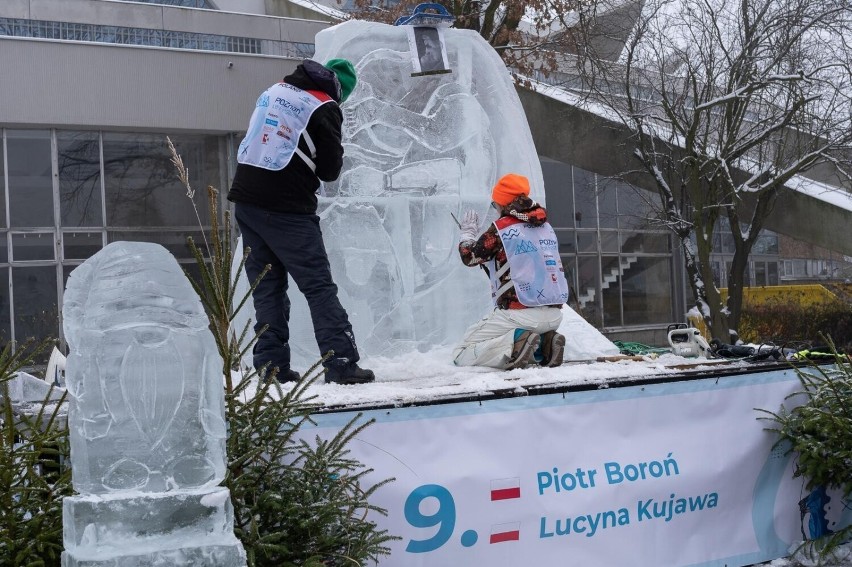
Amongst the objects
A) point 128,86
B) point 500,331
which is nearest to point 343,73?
point 500,331

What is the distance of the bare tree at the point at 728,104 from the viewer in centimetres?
1247

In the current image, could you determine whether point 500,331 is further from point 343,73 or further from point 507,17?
point 507,17

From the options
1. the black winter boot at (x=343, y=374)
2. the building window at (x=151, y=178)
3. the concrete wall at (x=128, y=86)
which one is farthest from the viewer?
the building window at (x=151, y=178)

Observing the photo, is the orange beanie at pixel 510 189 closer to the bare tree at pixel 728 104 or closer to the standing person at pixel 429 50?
the standing person at pixel 429 50

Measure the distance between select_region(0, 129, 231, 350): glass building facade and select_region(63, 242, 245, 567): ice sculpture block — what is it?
1141cm

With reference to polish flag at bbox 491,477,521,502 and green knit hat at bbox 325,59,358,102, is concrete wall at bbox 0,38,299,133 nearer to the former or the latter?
green knit hat at bbox 325,59,358,102

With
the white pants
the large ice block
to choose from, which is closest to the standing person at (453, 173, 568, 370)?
the white pants

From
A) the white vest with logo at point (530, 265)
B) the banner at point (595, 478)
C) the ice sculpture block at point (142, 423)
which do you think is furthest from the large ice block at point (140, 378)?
the white vest with logo at point (530, 265)

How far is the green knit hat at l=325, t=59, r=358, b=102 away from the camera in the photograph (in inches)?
200

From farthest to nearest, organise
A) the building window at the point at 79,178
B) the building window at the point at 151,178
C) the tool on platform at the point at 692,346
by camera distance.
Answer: the building window at the point at 151,178
the building window at the point at 79,178
the tool on platform at the point at 692,346

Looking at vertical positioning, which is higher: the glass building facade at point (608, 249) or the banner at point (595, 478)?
the glass building facade at point (608, 249)

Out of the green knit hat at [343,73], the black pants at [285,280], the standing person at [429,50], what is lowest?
the black pants at [285,280]

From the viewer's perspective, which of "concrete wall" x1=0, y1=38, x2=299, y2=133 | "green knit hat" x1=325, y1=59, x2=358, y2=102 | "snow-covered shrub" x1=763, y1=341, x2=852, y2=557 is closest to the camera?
"snow-covered shrub" x1=763, y1=341, x2=852, y2=557

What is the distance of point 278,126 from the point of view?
4.69 meters
